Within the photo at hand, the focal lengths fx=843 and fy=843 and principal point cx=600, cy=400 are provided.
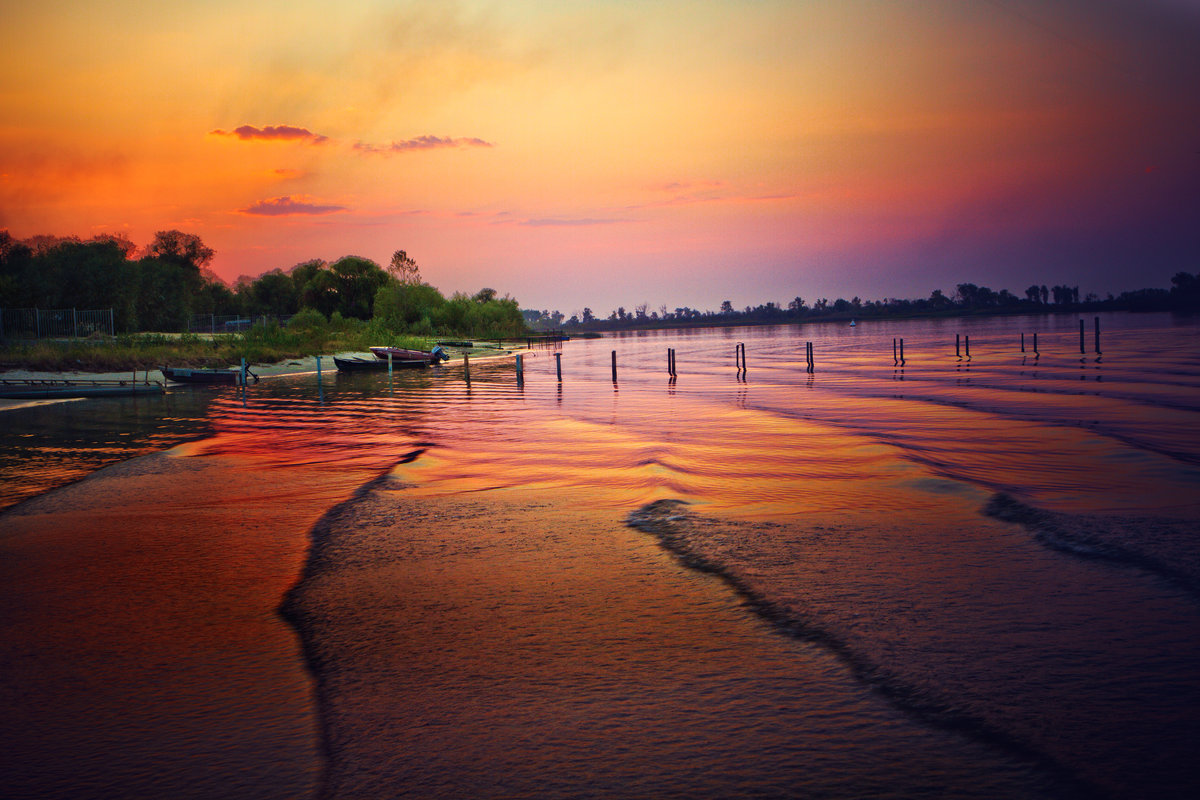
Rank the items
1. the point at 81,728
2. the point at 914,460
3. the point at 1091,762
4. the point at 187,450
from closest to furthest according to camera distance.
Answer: the point at 1091,762 < the point at 81,728 < the point at 914,460 < the point at 187,450

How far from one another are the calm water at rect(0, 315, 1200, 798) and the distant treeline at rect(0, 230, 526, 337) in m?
59.6

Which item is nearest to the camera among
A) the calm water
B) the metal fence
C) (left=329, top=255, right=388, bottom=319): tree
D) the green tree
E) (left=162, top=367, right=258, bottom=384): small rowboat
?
the calm water

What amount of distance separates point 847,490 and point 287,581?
834 cm

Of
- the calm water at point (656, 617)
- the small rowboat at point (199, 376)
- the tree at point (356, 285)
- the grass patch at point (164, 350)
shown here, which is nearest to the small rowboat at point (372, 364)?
the grass patch at point (164, 350)

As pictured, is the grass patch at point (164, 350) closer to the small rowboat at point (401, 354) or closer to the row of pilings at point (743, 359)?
the small rowboat at point (401, 354)

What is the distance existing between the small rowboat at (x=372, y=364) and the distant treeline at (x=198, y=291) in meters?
22.0

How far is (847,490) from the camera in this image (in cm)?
1309

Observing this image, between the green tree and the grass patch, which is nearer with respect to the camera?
the grass patch

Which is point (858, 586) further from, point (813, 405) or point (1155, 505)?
point (813, 405)

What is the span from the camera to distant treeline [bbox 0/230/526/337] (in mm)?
68812

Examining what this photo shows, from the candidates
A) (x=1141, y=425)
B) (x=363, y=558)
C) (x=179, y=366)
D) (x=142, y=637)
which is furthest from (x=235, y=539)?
(x=179, y=366)

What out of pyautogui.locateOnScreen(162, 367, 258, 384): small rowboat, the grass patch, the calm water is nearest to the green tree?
the grass patch

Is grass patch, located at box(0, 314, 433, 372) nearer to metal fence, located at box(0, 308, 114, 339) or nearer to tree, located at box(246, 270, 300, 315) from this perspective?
metal fence, located at box(0, 308, 114, 339)

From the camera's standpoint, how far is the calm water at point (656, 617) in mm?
4879
